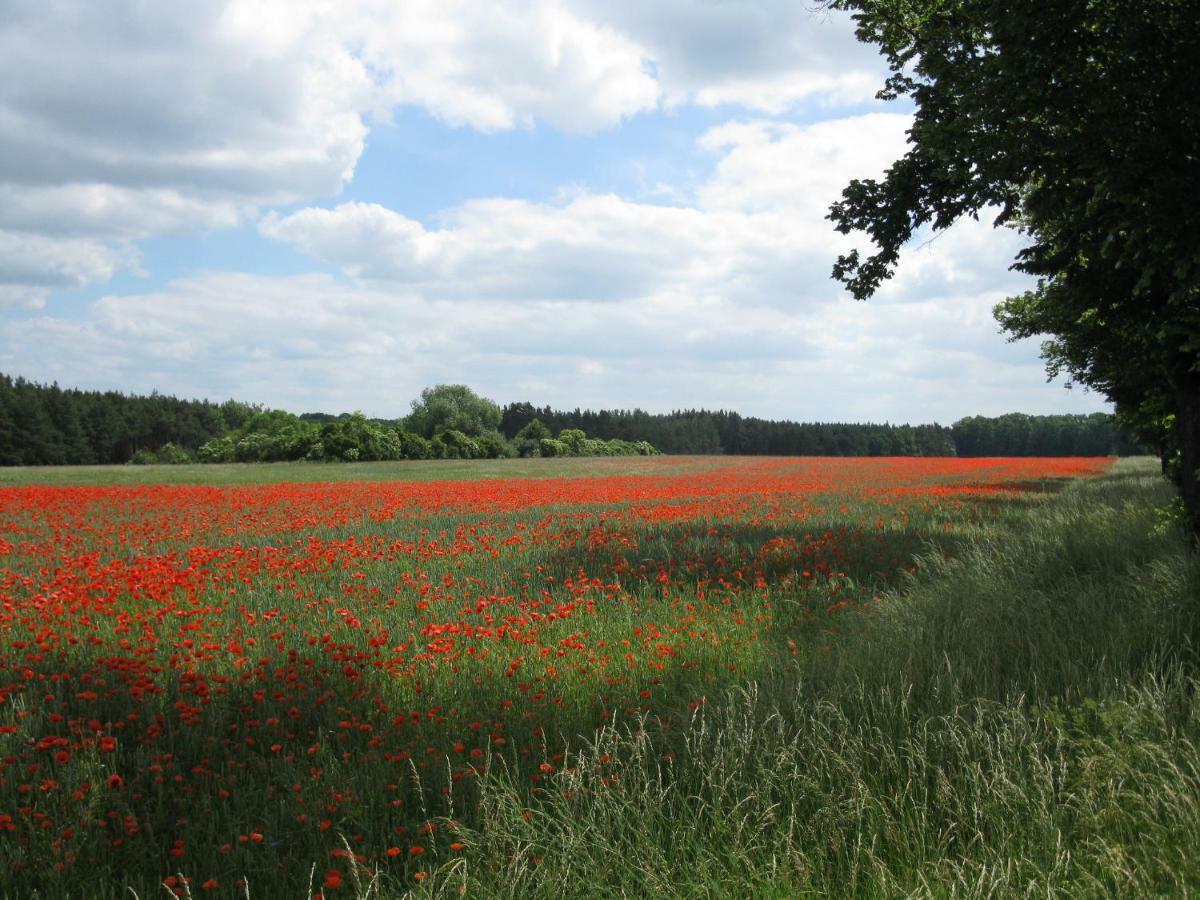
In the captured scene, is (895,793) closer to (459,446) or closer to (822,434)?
(459,446)

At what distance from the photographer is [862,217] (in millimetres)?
12719

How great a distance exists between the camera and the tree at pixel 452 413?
94000 millimetres

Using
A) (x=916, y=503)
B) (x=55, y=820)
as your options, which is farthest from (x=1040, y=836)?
(x=916, y=503)

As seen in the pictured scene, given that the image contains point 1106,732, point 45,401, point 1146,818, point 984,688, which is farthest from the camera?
point 45,401

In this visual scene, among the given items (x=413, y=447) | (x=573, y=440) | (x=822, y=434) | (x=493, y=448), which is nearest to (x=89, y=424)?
(x=413, y=447)

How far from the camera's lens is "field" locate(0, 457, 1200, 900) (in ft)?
11.3

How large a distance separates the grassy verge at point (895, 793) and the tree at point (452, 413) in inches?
3336

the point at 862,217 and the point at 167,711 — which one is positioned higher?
the point at 862,217

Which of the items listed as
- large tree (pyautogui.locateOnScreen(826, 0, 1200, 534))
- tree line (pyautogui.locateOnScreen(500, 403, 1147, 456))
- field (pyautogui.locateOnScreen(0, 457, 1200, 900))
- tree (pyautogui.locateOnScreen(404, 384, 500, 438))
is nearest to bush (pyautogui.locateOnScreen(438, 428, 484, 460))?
tree (pyautogui.locateOnScreen(404, 384, 500, 438))

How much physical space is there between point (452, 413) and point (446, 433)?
13221 mm

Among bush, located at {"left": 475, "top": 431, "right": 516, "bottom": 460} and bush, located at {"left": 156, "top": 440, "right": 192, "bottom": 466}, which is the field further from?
bush, located at {"left": 475, "top": 431, "right": 516, "bottom": 460}

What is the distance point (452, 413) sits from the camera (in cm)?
9525

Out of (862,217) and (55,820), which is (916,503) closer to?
(862,217)

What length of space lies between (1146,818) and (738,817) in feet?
5.65
